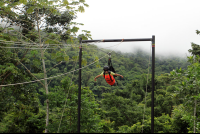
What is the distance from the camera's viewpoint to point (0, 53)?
23.0 ft

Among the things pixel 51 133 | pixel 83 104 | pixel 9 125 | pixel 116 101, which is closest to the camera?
pixel 51 133

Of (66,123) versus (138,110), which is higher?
(66,123)

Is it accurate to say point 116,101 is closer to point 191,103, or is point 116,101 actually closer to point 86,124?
point 86,124

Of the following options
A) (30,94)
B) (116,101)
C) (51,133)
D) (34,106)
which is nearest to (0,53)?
(30,94)

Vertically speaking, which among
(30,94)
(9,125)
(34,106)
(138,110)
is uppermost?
(30,94)

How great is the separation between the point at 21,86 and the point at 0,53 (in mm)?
1799

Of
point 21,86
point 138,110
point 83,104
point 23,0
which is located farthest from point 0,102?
point 138,110

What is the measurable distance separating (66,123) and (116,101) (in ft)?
22.8

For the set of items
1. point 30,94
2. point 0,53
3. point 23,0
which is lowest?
point 30,94

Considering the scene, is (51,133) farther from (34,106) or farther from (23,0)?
(23,0)

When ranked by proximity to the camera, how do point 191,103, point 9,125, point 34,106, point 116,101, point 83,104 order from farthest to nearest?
point 116,101, point 34,106, point 9,125, point 83,104, point 191,103

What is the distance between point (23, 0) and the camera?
194 inches

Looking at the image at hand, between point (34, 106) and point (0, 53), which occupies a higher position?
point (0, 53)

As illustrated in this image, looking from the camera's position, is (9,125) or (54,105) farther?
(9,125)
